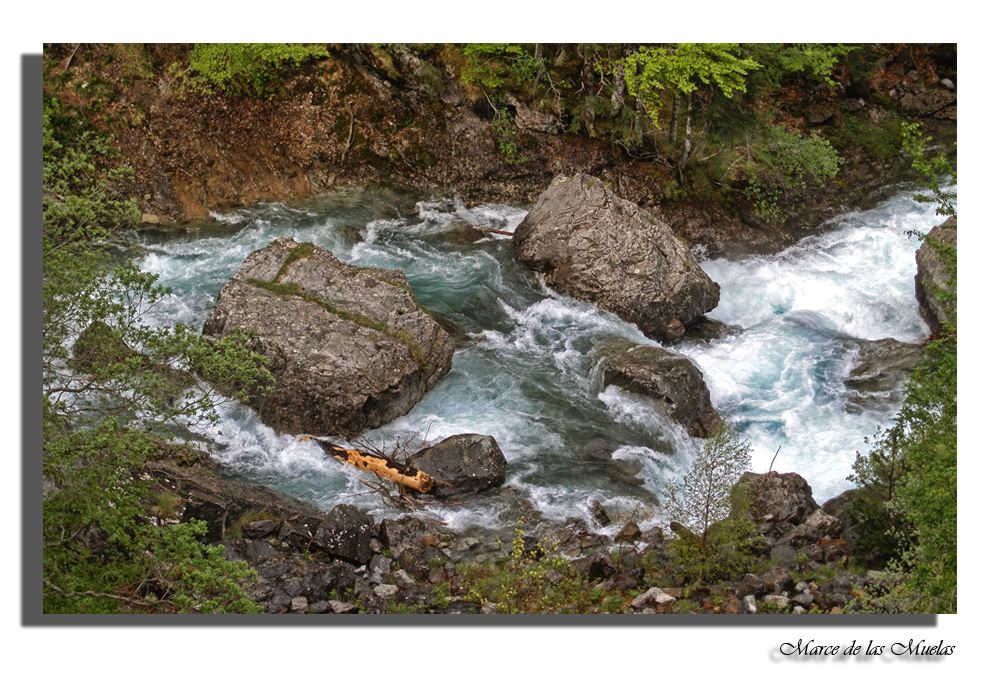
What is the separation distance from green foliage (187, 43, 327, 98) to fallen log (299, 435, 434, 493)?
20.5ft

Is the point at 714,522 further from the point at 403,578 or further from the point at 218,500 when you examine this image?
the point at 218,500

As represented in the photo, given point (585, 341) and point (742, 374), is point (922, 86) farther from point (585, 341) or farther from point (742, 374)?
point (585, 341)

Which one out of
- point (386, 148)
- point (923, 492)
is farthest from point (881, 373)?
point (386, 148)

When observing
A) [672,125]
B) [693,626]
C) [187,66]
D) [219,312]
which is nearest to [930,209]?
[672,125]

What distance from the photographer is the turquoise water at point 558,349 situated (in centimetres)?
955

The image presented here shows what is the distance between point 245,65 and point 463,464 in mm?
7886

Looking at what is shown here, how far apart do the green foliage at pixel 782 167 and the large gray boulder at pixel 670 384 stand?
4.58 meters

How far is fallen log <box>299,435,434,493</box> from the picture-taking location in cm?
923

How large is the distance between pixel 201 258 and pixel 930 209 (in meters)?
11.2

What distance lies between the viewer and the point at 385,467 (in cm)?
938

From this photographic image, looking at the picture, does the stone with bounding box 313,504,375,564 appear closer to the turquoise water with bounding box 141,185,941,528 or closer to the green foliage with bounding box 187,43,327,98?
the turquoise water with bounding box 141,185,941,528

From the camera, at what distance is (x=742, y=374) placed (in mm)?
11242

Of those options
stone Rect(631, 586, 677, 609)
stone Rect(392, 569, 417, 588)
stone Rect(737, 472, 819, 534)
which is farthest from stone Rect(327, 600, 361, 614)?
stone Rect(737, 472, 819, 534)

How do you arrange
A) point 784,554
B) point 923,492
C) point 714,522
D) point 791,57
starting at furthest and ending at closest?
point 791,57
point 784,554
point 714,522
point 923,492
